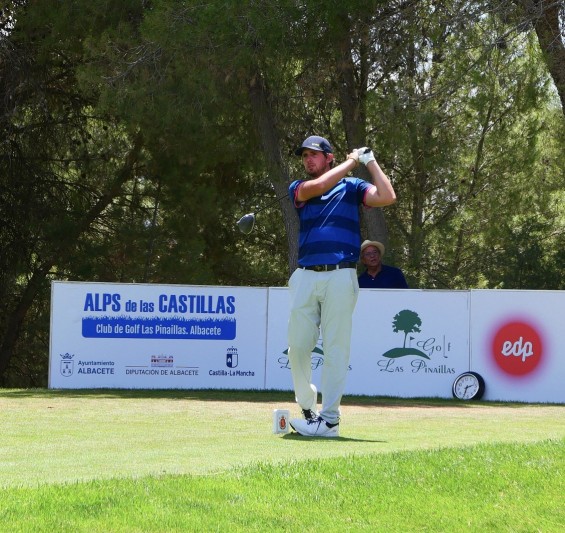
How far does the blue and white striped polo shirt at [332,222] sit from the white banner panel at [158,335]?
720cm

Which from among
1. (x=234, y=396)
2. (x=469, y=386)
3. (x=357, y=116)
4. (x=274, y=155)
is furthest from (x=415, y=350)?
(x=274, y=155)

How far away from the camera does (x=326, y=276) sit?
8.08 meters

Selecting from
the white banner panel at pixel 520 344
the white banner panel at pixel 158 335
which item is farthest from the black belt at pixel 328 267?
the white banner panel at pixel 158 335

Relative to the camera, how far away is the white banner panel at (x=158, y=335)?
15.2 m

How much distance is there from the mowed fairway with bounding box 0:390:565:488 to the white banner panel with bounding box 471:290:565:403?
198cm

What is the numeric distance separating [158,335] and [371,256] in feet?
9.75

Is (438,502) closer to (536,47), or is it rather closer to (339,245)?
(339,245)

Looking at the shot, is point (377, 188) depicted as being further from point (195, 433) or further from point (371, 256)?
point (371, 256)

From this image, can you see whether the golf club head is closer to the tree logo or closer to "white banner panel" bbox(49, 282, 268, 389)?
the tree logo

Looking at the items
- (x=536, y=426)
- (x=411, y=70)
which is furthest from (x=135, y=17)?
(x=536, y=426)

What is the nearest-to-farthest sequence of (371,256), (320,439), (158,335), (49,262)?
(320,439) → (371,256) → (158,335) → (49,262)

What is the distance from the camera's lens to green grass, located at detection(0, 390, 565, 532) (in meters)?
4.95

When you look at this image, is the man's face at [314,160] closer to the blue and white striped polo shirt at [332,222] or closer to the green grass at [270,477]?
the blue and white striped polo shirt at [332,222]

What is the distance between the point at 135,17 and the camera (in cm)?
2122
